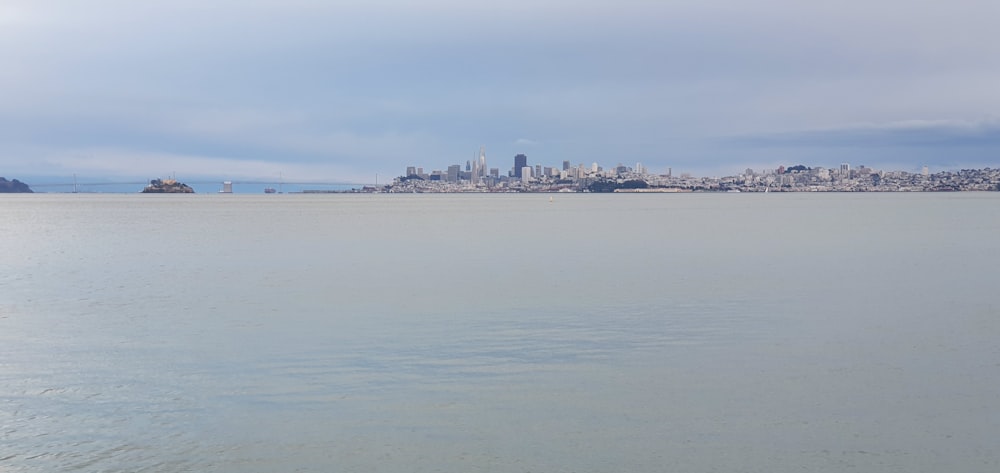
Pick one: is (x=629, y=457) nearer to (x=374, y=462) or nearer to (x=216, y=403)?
(x=374, y=462)

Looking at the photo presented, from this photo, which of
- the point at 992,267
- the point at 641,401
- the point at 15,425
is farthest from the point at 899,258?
the point at 15,425

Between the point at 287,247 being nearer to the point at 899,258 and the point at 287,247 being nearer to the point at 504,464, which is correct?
the point at 899,258

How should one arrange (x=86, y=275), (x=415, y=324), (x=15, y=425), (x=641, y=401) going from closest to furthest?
1. (x=15, y=425)
2. (x=641, y=401)
3. (x=415, y=324)
4. (x=86, y=275)

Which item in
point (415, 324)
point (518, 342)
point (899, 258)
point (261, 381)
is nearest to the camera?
point (261, 381)

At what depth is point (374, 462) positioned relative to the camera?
10219 millimetres

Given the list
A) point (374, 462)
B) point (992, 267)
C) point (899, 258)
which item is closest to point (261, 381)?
point (374, 462)

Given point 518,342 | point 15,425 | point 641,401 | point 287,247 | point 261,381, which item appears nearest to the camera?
point 15,425

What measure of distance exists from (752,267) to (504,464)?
75.5ft

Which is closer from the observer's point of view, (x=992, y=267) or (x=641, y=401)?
(x=641, y=401)

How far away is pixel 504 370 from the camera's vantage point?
14383 mm

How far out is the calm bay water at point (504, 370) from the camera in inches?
416

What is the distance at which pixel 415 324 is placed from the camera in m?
18.9

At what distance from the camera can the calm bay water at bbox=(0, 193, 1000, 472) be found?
10570 millimetres

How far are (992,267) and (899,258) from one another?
178 inches
